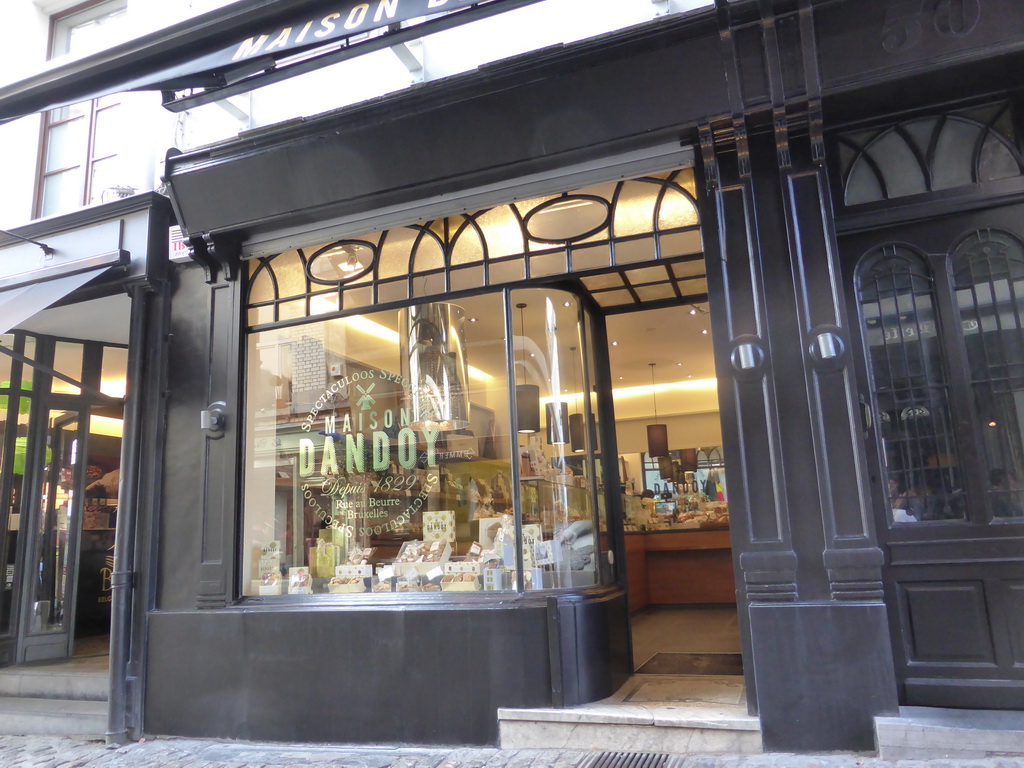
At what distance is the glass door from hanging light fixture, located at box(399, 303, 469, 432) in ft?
13.9

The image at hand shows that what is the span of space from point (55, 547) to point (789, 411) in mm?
7343

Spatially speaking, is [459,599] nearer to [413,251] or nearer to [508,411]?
[508,411]

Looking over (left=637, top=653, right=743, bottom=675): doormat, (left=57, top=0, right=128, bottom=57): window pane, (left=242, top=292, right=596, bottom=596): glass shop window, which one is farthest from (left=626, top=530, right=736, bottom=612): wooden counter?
(left=57, top=0, right=128, bottom=57): window pane

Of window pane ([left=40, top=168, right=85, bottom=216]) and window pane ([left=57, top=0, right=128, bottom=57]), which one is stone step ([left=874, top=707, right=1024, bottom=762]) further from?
window pane ([left=57, top=0, right=128, bottom=57])

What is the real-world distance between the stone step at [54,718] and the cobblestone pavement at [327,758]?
0.29ft

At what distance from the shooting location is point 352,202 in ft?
18.7

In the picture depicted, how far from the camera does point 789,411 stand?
464 centimetres

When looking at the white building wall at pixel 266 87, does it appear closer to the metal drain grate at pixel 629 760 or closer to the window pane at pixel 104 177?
the window pane at pixel 104 177

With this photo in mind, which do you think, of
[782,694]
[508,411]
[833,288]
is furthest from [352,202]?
[782,694]

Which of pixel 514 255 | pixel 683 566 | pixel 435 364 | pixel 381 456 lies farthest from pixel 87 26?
pixel 683 566

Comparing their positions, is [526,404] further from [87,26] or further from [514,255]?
[87,26]

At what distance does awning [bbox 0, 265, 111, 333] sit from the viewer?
601cm

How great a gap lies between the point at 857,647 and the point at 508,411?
2.77 meters

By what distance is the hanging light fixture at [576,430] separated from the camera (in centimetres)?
588
